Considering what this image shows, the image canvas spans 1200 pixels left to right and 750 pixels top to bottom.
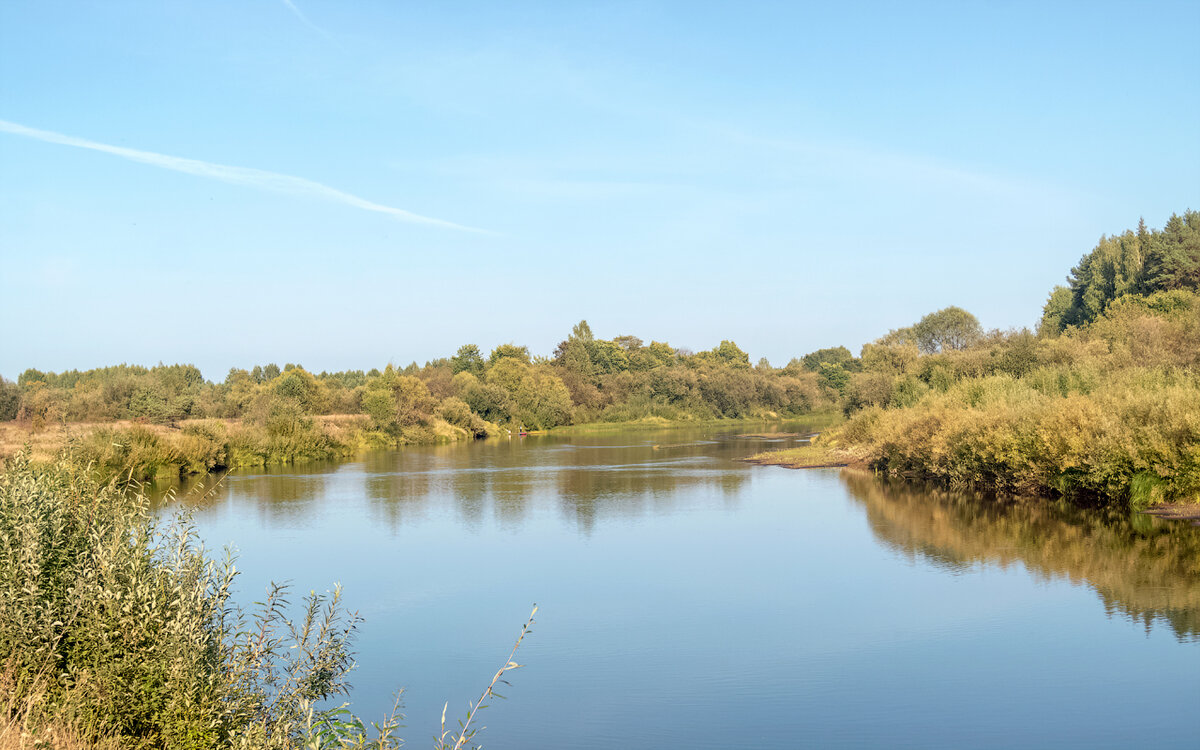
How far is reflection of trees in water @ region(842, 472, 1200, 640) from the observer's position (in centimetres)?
1251

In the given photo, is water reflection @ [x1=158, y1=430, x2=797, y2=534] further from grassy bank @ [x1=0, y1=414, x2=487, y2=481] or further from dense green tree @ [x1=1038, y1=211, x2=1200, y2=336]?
dense green tree @ [x1=1038, y1=211, x2=1200, y2=336]

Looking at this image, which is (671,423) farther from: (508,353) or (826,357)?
(826,357)

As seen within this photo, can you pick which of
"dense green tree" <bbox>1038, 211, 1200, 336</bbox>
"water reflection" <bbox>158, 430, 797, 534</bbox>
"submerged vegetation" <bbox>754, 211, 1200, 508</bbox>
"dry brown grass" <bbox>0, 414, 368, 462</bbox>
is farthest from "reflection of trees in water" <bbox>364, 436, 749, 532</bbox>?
"dense green tree" <bbox>1038, 211, 1200, 336</bbox>

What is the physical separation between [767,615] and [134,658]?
29.7ft

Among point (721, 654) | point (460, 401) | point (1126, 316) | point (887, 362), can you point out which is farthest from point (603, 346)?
point (721, 654)

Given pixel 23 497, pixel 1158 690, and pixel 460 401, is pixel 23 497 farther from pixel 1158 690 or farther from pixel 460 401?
pixel 460 401

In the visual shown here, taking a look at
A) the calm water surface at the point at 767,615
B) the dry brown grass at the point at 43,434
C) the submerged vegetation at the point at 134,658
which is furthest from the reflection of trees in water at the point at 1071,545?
the dry brown grass at the point at 43,434

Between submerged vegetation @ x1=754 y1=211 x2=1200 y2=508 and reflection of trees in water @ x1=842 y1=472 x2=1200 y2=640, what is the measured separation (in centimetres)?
107

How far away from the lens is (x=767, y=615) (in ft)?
41.7

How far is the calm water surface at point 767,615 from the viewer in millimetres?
8773

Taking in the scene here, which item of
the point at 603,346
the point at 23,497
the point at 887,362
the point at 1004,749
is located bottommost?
the point at 1004,749

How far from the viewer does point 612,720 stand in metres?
8.93

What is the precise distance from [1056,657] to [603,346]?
308 ft

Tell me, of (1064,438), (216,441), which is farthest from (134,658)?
(216,441)
